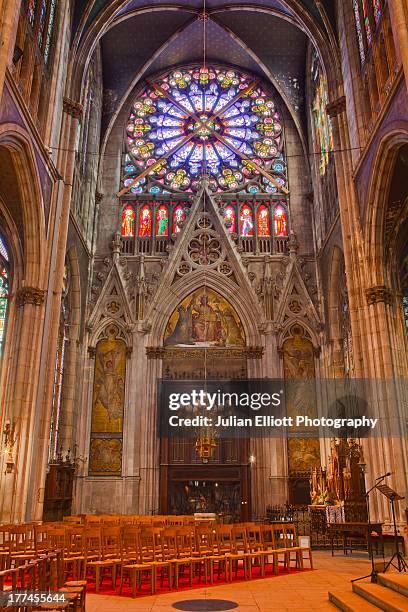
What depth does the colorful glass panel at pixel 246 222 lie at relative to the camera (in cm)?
2566

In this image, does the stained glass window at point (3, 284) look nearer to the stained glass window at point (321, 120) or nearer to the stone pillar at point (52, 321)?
the stone pillar at point (52, 321)

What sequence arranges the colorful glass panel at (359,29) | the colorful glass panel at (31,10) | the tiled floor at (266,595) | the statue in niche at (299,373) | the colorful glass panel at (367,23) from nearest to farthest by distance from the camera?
the tiled floor at (266,595)
the colorful glass panel at (31,10)
the colorful glass panel at (367,23)
the colorful glass panel at (359,29)
the statue in niche at (299,373)

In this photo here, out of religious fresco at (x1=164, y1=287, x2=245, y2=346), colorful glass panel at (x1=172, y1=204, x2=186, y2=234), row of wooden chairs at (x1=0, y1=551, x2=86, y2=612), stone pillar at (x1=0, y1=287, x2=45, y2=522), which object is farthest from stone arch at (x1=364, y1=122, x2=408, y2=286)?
row of wooden chairs at (x1=0, y1=551, x2=86, y2=612)

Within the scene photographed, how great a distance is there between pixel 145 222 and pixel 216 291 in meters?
4.82

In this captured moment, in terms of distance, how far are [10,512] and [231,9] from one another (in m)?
22.9

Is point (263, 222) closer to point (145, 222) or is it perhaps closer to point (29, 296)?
point (145, 222)

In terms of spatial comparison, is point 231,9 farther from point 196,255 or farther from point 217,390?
point 217,390

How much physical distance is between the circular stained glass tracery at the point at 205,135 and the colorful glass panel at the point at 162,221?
113cm

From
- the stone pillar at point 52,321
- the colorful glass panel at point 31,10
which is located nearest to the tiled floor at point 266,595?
the stone pillar at point 52,321

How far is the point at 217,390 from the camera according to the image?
23.1 m

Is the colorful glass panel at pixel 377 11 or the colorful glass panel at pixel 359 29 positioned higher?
the colorful glass panel at pixel 359 29

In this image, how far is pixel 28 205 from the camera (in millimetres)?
16297

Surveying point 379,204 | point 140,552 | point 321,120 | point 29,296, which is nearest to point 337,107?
point 379,204

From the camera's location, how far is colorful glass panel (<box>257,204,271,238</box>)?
1008 inches
